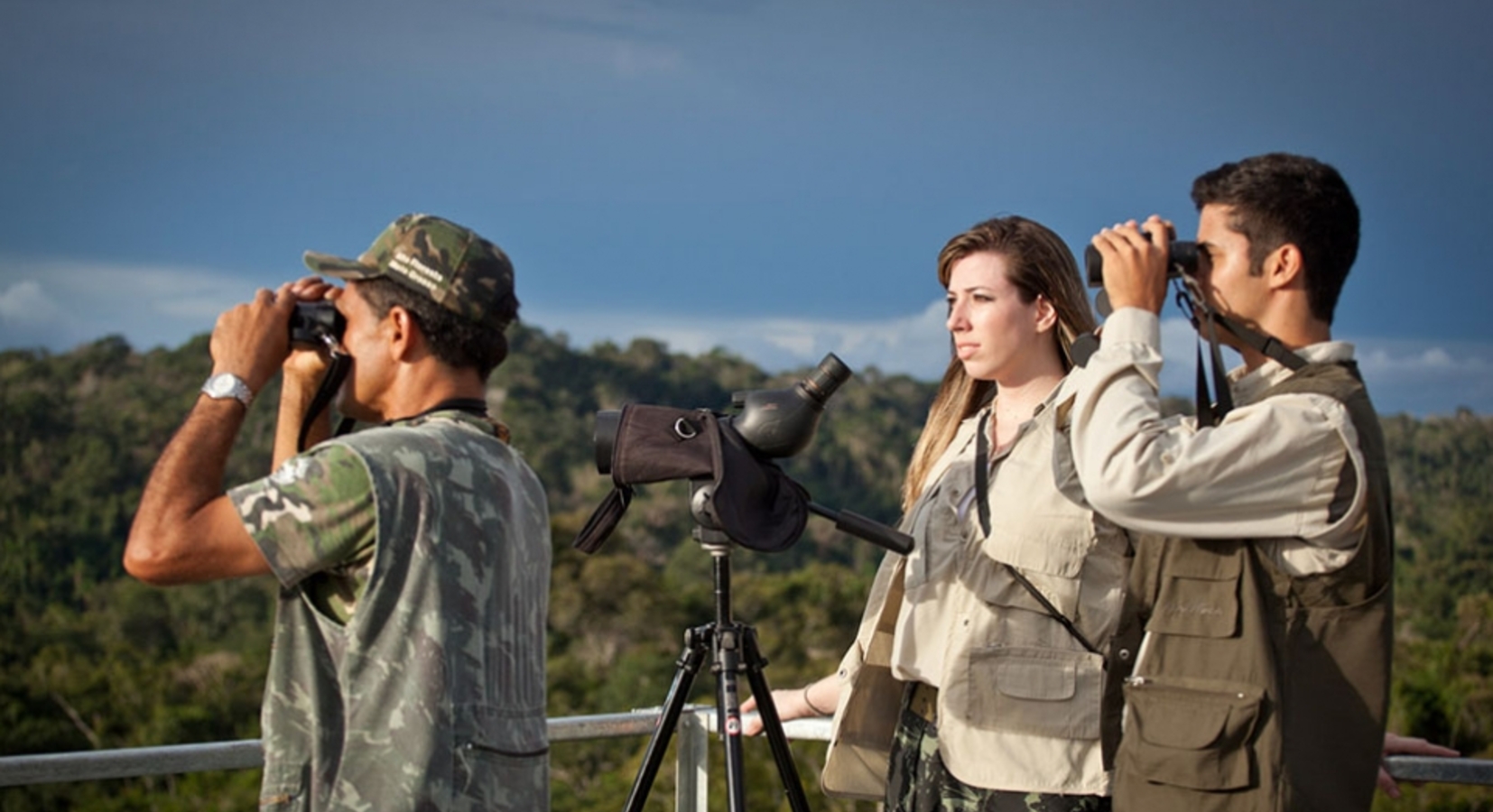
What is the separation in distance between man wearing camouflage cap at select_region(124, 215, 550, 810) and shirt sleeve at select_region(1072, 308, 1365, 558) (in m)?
0.70

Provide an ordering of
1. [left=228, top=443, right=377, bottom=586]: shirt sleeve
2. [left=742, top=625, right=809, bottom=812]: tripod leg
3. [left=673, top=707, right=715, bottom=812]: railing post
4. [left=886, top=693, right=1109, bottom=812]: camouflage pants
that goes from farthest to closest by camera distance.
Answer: [left=673, top=707, right=715, bottom=812]: railing post
[left=742, top=625, right=809, bottom=812]: tripod leg
[left=886, top=693, right=1109, bottom=812]: camouflage pants
[left=228, top=443, right=377, bottom=586]: shirt sleeve

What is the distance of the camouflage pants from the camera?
2.11 meters

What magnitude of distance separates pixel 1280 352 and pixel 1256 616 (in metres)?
0.34

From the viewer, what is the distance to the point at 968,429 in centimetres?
255

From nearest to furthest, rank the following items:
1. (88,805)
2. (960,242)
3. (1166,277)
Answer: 1. (1166,277)
2. (960,242)
3. (88,805)

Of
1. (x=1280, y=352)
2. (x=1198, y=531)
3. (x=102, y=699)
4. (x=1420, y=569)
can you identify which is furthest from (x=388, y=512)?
(x=1420, y=569)

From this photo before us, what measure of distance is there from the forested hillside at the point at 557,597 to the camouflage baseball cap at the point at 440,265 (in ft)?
1.65

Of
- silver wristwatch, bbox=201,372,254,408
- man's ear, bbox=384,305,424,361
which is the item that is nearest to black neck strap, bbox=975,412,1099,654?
man's ear, bbox=384,305,424,361

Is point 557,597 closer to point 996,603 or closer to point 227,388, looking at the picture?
point 996,603

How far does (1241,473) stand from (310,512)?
106 centimetres

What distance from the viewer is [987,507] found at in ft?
7.40

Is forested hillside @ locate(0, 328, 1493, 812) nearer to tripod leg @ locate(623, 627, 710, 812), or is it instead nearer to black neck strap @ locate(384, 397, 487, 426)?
tripod leg @ locate(623, 627, 710, 812)

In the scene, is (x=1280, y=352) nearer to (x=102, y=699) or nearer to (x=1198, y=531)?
(x=1198, y=531)

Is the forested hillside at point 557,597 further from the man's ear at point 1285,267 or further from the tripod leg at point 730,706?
the man's ear at point 1285,267
